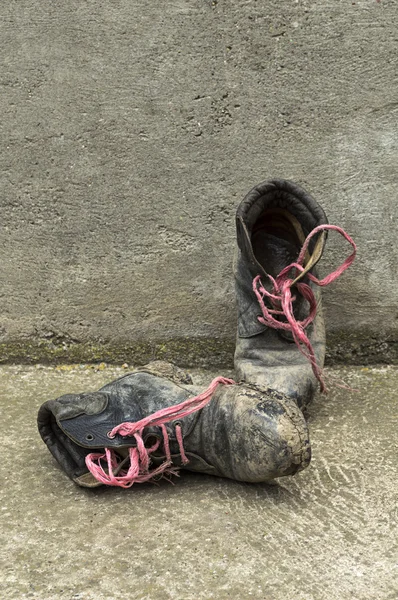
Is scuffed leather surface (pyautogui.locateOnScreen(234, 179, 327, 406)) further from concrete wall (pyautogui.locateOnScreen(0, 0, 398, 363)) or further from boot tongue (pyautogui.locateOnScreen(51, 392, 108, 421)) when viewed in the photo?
boot tongue (pyautogui.locateOnScreen(51, 392, 108, 421))

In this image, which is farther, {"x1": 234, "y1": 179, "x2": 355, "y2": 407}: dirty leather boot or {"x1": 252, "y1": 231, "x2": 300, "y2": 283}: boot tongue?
{"x1": 252, "y1": 231, "x2": 300, "y2": 283}: boot tongue

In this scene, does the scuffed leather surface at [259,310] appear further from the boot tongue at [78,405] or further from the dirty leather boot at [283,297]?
the boot tongue at [78,405]

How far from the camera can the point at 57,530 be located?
129 centimetres

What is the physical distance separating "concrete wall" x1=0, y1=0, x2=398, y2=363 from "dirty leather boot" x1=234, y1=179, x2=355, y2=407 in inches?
7.0

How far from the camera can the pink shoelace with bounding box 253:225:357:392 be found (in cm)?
174

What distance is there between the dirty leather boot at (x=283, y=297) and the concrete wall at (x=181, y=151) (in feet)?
0.59

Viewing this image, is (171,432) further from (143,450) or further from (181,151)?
(181,151)

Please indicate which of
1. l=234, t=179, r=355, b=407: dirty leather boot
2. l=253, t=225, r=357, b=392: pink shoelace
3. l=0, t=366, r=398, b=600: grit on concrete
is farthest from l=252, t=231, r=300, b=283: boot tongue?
l=0, t=366, r=398, b=600: grit on concrete

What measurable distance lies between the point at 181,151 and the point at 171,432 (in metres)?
0.92

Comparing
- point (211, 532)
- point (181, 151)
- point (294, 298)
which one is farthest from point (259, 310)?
point (211, 532)

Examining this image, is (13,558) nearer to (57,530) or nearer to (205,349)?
(57,530)

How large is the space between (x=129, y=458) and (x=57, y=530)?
21 centimetres

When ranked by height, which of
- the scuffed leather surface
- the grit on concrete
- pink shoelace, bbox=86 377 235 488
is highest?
the scuffed leather surface

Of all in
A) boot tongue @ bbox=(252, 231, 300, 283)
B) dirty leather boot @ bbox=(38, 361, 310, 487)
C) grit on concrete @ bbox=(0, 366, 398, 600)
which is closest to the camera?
grit on concrete @ bbox=(0, 366, 398, 600)
